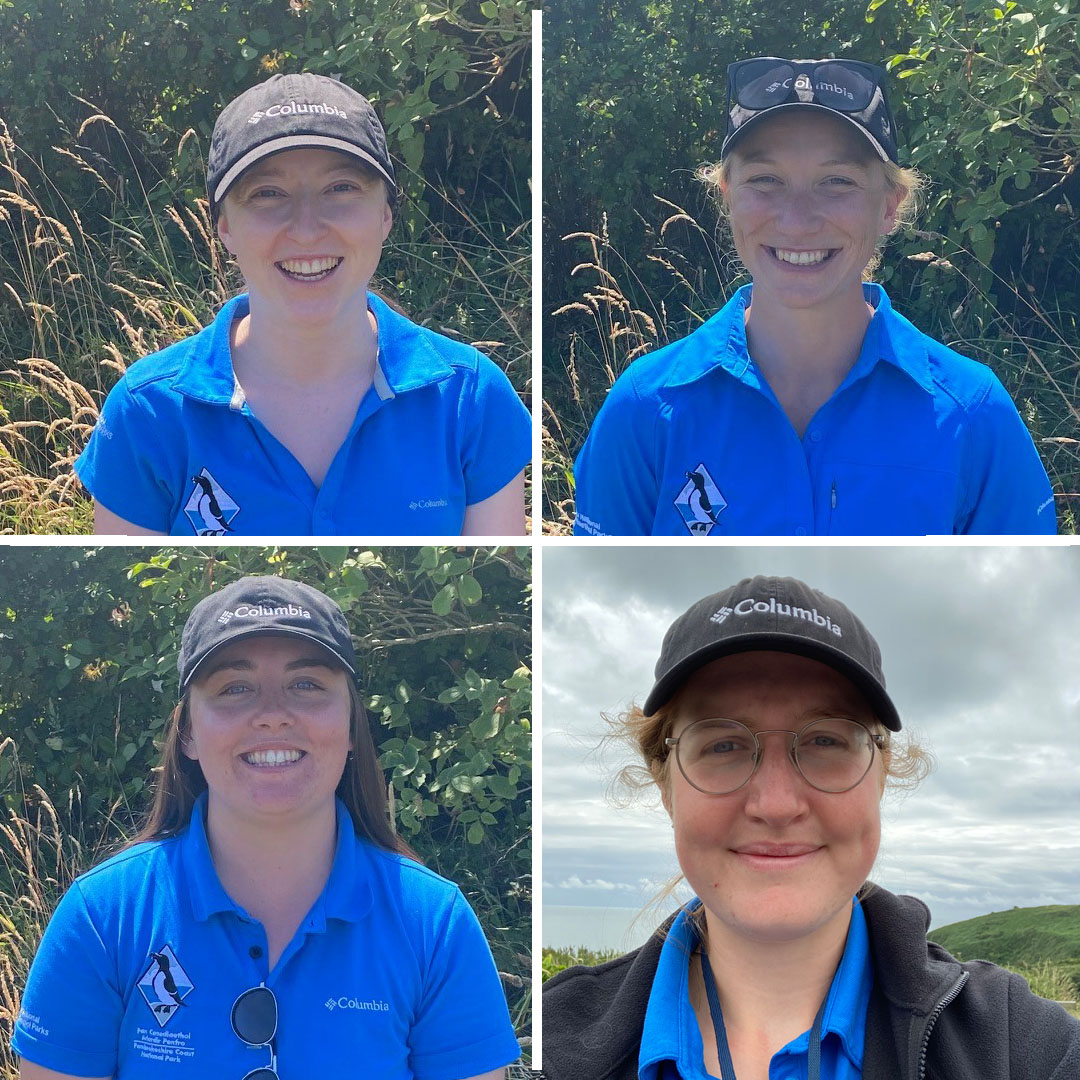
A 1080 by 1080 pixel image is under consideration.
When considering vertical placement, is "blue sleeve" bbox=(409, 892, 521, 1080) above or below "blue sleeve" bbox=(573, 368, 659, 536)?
below

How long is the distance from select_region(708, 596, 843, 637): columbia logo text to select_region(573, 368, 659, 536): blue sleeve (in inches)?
13.3

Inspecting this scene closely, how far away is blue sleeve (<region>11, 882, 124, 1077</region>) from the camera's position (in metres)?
1.88

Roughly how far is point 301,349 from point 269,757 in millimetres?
656

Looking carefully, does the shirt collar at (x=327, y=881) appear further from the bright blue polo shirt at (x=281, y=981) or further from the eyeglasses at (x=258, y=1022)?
the eyeglasses at (x=258, y=1022)

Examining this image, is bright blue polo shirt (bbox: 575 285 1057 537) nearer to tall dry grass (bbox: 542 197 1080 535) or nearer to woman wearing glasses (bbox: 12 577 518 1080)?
tall dry grass (bbox: 542 197 1080 535)

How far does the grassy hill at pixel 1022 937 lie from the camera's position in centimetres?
185

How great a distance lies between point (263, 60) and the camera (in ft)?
6.98

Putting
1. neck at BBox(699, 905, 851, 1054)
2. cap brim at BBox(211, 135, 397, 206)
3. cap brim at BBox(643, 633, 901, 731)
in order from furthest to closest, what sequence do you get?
cap brim at BBox(211, 135, 397, 206) < neck at BBox(699, 905, 851, 1054) < cap brim at BBox(643, 633, 901, 731)

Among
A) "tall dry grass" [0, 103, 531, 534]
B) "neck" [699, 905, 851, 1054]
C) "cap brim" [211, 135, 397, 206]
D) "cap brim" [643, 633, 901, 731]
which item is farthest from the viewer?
"tall dry grass" [0, 103, 531, 534]

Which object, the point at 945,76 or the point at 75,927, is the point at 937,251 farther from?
the point at 75,927

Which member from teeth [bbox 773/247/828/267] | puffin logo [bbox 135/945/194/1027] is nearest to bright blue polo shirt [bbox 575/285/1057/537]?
teeth [bbox 773/247/828/267]

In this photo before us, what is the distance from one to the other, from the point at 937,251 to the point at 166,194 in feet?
4.65

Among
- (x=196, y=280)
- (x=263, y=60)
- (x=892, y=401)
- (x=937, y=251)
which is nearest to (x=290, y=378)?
(x=196, y=280)

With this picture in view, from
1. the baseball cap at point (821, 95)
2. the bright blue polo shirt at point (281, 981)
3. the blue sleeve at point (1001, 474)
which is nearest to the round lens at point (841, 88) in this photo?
the baseball cap at point (821, 95)
